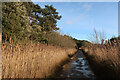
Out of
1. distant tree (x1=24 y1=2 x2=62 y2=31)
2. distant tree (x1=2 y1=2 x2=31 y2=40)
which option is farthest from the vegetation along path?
distant tree (x1=24 y1=2 x2=62 y2=31)

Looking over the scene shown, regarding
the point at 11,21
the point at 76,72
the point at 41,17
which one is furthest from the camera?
the point at 41,17

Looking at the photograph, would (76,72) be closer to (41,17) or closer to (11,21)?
(11,21)

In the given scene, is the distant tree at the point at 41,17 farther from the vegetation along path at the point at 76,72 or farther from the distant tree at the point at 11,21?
the vegetation along path at the point at 76,72

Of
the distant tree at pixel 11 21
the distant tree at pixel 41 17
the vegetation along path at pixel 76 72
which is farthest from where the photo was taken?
the distant tree at pixel 41 17

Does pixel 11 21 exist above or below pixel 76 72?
above

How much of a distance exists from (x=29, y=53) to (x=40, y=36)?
461 inches

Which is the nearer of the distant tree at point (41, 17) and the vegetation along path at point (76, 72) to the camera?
the vegetation along path at point (76, 72)

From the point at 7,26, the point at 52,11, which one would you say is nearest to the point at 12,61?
the point at 7,26

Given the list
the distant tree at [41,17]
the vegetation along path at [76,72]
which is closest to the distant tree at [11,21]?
the vegetation along path at [76,72]

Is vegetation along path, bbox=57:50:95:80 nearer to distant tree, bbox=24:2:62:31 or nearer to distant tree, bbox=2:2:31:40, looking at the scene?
distant tree, bbox=2:2:31:40

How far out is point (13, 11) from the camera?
32.3ft

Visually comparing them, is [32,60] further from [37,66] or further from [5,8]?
[5,8]

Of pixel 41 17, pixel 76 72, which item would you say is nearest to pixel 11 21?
pixel 76 72

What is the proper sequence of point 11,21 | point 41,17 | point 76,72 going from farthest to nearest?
point 41,17, point 11,21, point 76,72
